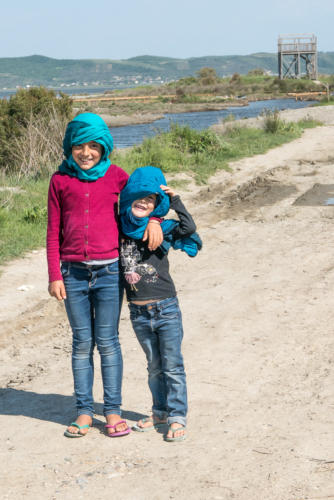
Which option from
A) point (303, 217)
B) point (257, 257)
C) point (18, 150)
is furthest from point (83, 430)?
point (18, 150)

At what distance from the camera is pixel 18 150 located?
42.1 feet

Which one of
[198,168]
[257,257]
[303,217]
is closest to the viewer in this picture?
[257,257]

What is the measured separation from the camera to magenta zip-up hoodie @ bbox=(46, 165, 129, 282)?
346 centimetres

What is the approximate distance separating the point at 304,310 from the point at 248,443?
2.39 meters

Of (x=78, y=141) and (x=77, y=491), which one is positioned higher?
(x=78, y=141)


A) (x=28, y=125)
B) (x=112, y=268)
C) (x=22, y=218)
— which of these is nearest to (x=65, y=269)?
(x=112, y=268)

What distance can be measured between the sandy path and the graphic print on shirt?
926 millimetres

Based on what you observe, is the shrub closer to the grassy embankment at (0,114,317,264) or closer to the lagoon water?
the grassy embankment at (0,114,317,264)

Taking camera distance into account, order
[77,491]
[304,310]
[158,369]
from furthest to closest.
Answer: [304,310] → [158,369] → [77,491]

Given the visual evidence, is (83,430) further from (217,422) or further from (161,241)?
(161,241)

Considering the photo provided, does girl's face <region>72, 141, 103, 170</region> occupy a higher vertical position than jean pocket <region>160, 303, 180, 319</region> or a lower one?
higher

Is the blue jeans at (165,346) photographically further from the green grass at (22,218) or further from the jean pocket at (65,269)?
the green grass at (22,218)

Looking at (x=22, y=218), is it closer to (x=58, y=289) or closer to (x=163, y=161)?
(x=163, y=161)

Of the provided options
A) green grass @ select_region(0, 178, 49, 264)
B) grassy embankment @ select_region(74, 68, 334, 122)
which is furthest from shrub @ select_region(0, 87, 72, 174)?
grassy embankment @ select_region(74, 68, 334, 122)
